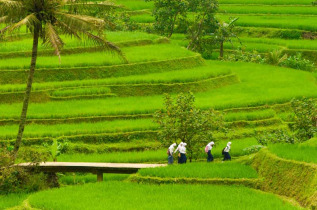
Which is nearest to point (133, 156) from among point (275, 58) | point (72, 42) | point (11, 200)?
point (11, 200)

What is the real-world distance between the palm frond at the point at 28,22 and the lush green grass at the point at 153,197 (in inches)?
175

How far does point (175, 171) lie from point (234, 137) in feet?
25.7

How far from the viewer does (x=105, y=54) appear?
3347cm

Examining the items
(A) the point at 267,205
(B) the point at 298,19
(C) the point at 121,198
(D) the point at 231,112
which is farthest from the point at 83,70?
(B) the point at 298,19

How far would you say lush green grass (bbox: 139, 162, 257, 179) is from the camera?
723 inches

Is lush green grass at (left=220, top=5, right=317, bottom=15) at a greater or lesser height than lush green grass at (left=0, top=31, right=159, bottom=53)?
lesser

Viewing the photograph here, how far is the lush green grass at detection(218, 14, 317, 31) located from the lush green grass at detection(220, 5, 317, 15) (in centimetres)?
121

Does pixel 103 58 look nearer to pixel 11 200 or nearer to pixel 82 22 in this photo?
pixel 82 22

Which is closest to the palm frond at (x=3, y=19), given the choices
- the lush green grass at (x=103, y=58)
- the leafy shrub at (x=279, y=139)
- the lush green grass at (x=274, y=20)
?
the leafy shrub at (x=279, y=139)

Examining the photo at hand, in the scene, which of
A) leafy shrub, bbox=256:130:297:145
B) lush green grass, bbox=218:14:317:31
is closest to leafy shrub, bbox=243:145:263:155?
leafy shrub, bbox=256:130:297:145

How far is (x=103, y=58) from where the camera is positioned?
32.4 m

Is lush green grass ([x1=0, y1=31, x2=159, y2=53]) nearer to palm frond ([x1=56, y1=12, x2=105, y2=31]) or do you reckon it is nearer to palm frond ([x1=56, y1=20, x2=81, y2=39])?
palm frond ([x1=56, y1=20, x2=81, y2=39])

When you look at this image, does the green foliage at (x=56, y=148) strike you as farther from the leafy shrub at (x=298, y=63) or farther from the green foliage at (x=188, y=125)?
the leafy shrub at (x=298, y=63)

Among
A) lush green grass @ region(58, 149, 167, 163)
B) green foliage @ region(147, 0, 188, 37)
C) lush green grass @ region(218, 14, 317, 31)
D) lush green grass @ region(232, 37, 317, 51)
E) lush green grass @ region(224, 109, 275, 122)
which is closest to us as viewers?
lush green grass @ region(58, 149, 167, 163)
